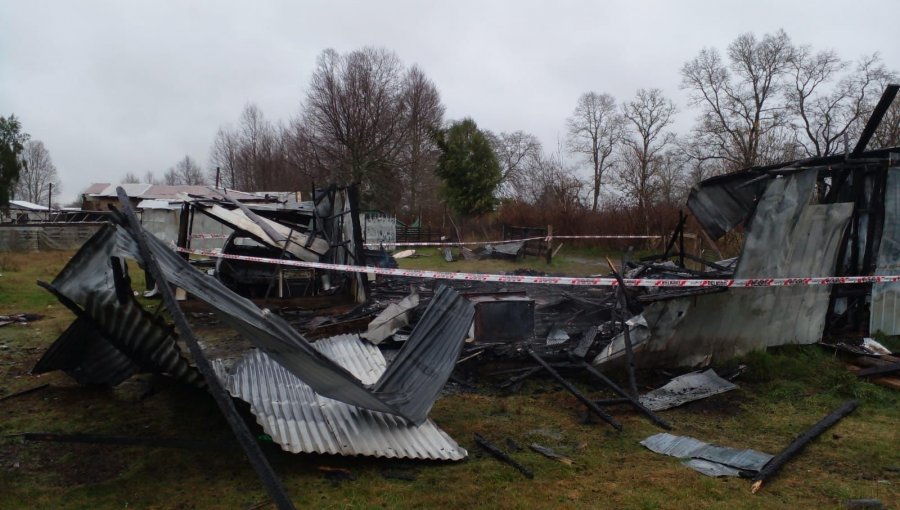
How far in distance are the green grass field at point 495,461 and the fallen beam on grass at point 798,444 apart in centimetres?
6

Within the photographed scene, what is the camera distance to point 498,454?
4.07 metres

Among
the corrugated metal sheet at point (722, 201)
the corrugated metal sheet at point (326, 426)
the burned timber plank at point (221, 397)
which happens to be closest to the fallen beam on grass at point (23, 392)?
the corrugated metal sheet at point (326, 426)

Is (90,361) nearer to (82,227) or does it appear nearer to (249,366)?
(249,366)

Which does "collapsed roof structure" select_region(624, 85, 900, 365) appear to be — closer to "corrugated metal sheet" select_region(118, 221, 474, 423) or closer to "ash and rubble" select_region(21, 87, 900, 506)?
"ash and rubble" select_region(21, 87, 900, 506)

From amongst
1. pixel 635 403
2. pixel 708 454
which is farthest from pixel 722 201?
pixel 708 454

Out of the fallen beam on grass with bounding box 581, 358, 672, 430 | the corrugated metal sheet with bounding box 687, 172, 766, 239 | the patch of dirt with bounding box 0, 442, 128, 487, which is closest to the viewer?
the patch of dirt with bounding box 0, 442, 128, 487

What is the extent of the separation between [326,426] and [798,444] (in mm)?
3755

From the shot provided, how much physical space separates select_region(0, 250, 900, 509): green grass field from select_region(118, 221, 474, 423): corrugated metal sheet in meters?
0.51

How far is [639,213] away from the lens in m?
21.9

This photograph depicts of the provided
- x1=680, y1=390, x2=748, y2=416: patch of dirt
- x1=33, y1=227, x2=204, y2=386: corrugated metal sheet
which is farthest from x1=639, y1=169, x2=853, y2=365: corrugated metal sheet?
Answer: x1=33, y1=227, x2=204, y2=386: corrugated metal sheet

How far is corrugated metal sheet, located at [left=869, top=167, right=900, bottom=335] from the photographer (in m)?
6.88

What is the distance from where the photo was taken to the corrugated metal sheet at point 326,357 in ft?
11.3

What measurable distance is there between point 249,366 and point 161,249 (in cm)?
157

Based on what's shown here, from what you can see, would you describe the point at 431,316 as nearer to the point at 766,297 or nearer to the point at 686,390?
the point at 686,390
